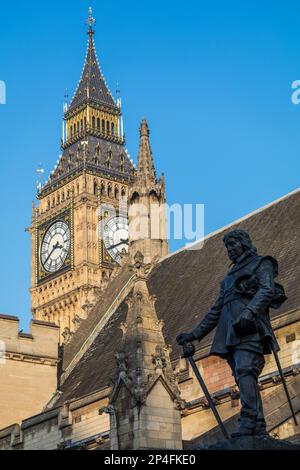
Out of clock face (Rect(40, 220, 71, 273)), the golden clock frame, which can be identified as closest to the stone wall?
the golden clock frame

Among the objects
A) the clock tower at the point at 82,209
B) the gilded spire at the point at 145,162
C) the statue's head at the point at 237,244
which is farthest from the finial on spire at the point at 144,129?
the clock tower at the point at 82,209

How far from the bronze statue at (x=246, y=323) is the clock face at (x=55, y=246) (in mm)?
70082

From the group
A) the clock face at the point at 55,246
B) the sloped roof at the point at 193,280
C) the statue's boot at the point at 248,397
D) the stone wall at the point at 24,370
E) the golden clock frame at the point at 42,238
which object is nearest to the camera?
the statue's boot at the point at 248,397

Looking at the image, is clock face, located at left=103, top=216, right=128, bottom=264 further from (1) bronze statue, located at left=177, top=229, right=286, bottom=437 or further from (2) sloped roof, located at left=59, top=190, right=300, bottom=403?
(1) bronze statue, located at left=177, top=229, right=286, bottom=437

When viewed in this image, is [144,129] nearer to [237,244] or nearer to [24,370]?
[24,370]

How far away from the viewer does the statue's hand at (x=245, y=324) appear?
33.0 ft

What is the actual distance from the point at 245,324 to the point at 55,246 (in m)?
72.4

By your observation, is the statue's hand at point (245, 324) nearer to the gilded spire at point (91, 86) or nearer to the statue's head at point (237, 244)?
the statue's head at point (237, 244)

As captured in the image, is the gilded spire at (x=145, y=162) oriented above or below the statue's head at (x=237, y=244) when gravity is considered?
above

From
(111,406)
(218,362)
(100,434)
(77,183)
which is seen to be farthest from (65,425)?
(77,183)

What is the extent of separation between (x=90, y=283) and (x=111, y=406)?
59121mm

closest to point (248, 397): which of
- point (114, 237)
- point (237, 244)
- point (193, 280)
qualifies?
point (237, 244)

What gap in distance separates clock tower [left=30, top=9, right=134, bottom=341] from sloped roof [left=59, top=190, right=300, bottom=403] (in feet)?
146

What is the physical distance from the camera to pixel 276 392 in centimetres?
1841
